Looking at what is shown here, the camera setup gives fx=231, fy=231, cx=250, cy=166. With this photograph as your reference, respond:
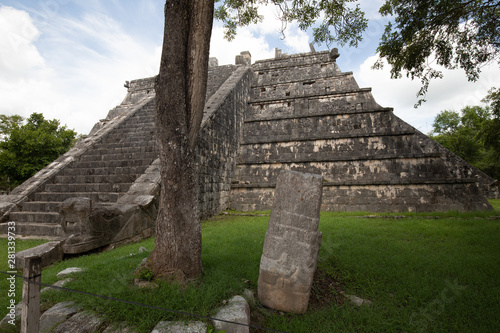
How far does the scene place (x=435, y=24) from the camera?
499 cm

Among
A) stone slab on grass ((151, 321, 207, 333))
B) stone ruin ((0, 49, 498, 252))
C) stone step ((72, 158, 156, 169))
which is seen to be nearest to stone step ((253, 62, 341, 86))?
stone ruin ((0, 49, 498, 252))

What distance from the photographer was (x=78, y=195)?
6.03 meters

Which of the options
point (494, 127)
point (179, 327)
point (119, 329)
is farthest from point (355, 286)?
point (494, 127)

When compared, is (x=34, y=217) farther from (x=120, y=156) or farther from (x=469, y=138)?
(x=469, y=138)

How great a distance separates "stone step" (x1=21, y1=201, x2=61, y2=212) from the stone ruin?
3cm

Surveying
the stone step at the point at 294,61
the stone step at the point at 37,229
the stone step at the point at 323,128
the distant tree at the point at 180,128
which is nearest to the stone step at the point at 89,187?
the stone step at the point at 37,229

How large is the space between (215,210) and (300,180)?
610 cm

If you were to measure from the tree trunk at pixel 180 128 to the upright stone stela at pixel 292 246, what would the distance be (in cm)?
89

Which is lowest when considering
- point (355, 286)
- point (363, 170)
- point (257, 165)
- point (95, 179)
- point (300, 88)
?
point (355, 286)

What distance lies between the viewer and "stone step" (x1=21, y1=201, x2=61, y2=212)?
580 cm

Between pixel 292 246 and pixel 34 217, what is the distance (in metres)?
6.53

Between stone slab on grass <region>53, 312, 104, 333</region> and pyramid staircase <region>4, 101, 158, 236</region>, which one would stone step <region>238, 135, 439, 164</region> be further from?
stone slab on grass <region>53, 312, 104, 333</region>

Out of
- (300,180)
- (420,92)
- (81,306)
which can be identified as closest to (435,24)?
(420,92)

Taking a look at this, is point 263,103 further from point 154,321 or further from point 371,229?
point 154,321
